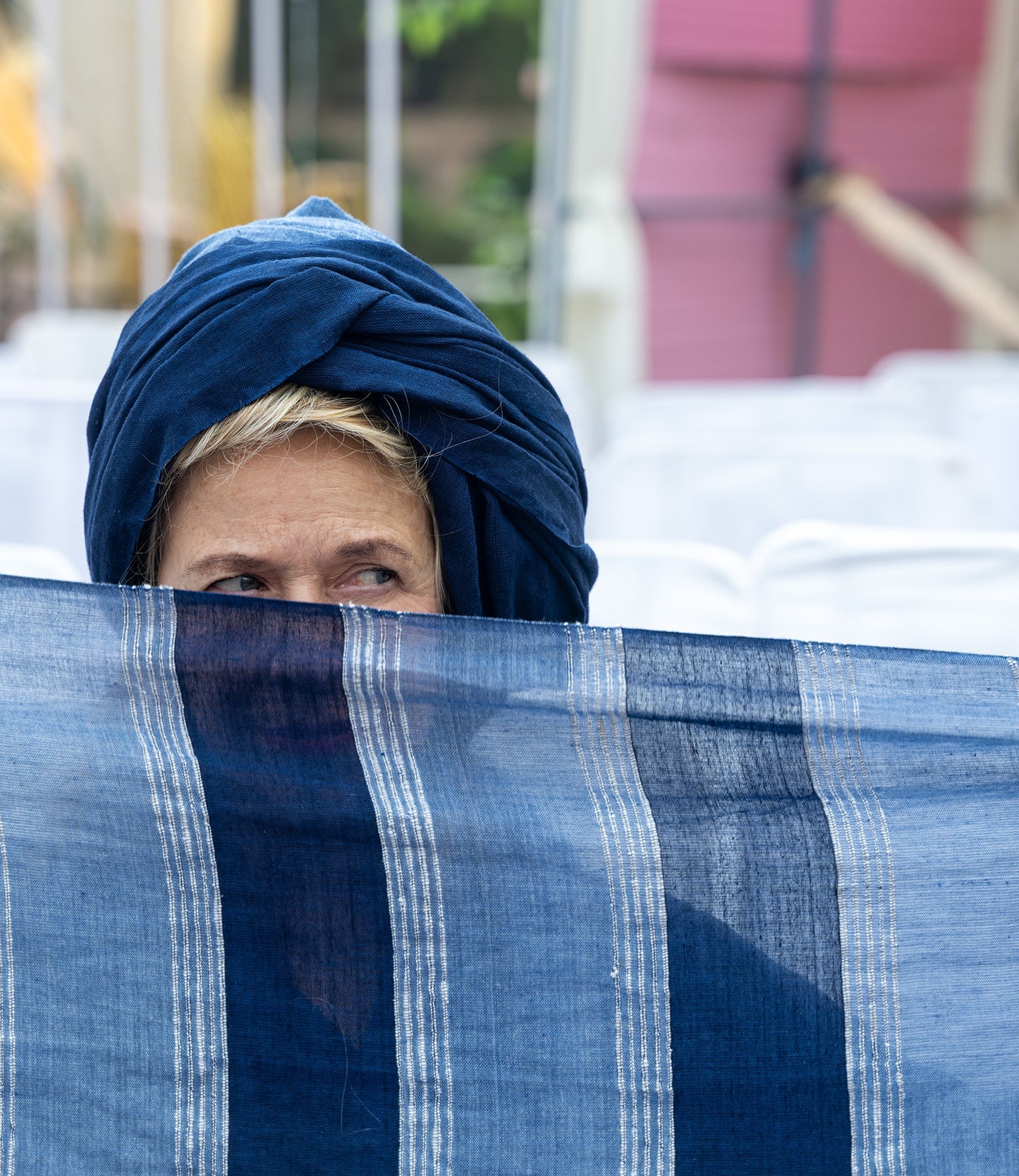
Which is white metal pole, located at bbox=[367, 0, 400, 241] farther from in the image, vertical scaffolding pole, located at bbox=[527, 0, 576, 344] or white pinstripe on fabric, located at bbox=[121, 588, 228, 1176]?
white pinstripe on fabric, located at bbox=[121, 588, 228, 1176]

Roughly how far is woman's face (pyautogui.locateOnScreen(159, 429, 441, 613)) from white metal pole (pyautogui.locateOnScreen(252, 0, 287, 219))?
22.7ft

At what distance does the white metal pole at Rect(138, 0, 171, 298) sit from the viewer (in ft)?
24.3

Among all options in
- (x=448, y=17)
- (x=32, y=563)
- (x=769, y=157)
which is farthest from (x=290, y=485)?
(x=448, y=17)

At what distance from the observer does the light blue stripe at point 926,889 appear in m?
1.00

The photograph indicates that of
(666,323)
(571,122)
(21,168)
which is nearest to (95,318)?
(21,168)

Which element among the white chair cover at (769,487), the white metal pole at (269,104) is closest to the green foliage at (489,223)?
the white metal pole at (269,104)

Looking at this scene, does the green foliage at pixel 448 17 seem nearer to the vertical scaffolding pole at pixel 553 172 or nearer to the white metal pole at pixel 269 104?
the white metal pole at pixel 269 104

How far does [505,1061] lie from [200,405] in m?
0.65

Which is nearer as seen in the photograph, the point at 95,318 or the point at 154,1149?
the point at 154,1149

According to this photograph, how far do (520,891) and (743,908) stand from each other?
0.18 metres

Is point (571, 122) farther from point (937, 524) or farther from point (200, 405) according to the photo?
point (200, 405)

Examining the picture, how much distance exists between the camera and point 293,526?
1.27 metres

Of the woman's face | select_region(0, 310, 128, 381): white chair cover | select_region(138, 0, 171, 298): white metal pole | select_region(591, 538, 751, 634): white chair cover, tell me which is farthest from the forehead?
select_region(138, 0, 171, 298): white metal pole

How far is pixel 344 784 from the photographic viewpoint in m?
1.05
